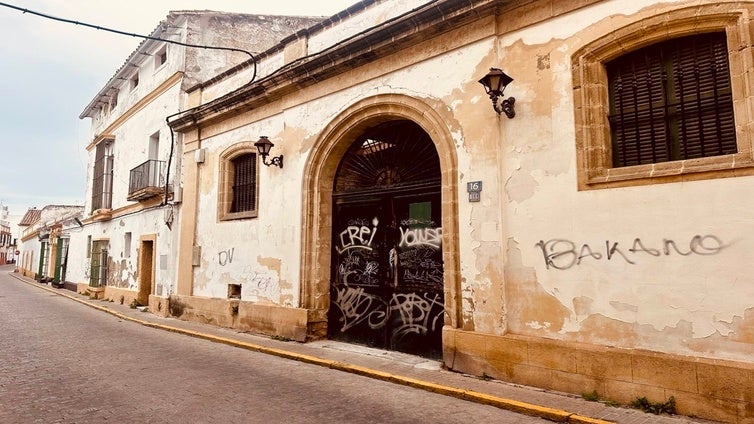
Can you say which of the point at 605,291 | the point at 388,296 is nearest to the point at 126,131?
the point at 388,296

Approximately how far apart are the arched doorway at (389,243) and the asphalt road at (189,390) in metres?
1.40

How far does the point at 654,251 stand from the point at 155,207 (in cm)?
1258

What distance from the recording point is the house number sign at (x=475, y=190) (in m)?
5.93

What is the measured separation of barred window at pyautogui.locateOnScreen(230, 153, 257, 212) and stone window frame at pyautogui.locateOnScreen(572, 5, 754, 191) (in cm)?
683

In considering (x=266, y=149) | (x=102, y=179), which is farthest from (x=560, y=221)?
(x=102, y=179)

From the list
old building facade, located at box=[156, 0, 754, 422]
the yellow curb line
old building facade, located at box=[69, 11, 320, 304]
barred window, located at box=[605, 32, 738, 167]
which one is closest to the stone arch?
old building facade, located at box=[156, 0, 754, 422]

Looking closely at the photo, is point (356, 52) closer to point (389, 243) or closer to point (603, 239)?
point (389, 243)

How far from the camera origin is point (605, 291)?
4.83 m

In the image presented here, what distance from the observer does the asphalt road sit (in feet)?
14.4

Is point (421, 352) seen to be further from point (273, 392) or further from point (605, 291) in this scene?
point (605, 291)

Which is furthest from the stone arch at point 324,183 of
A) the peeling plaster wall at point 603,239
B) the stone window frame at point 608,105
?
the stone window frame at point 608,105

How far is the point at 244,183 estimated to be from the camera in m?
10.3

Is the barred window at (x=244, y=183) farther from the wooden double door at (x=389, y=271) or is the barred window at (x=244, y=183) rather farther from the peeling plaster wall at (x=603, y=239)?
the peeling plaster wall at (x=603, y=239)

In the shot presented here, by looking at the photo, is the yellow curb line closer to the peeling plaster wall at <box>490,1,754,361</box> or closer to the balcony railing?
the peeling plaster wall at <box>490,1,754,361</box>
